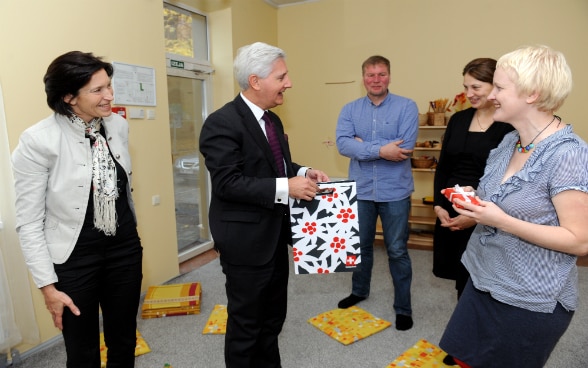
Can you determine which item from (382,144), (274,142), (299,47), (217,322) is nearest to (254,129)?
(274,142)

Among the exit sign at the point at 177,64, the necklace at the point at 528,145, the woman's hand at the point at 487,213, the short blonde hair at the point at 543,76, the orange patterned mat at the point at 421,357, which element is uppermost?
the exit sign at the point at 177,64

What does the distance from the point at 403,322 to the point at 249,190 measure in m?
1.62

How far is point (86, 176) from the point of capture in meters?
1.39

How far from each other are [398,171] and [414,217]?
191 centimetres

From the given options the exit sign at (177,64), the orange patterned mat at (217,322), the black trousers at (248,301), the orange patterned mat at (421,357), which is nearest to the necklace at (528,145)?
the black trousers at (248,301)

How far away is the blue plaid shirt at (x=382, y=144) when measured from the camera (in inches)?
93.3

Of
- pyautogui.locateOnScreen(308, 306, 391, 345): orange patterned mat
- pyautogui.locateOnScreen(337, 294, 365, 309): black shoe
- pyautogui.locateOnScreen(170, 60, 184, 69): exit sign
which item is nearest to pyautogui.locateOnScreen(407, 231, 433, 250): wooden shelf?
pyautogui.locateOnScreen(337, 294, 365, 309): black shoe

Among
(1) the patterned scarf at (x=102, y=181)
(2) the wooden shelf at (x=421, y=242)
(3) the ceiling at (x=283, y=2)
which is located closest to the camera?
(1) the patterned scarf at (x=102, y=181)

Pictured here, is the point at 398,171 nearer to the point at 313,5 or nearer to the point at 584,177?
the point at 584,177

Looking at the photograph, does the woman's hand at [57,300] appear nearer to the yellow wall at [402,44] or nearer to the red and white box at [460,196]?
the red and white box at [460,196]

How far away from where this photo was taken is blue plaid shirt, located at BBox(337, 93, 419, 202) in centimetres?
237

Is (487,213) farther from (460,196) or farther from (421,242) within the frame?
(421,242)

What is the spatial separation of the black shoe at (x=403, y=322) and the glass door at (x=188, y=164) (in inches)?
85.5

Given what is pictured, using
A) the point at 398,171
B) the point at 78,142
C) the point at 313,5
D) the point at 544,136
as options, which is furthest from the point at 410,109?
the point at 313,5
